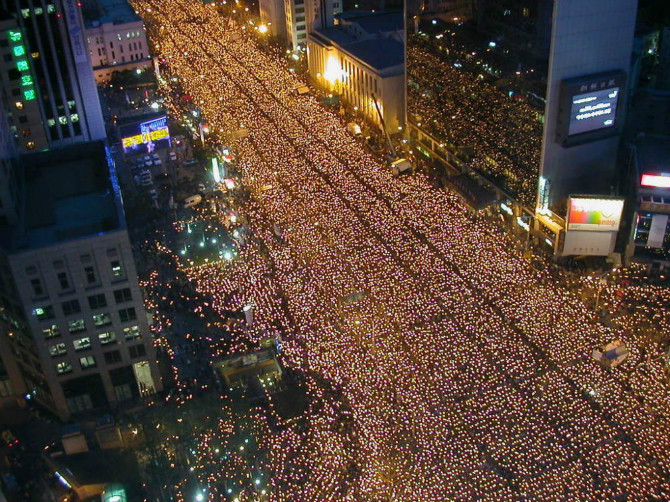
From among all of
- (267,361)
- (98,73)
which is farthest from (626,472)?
(98,73)

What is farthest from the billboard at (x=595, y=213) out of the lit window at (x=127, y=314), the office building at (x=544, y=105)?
the lit window at (x=127, y=314)

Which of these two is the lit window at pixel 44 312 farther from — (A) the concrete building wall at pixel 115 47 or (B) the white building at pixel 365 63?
(A) the concrete building wall at pixel 115 47

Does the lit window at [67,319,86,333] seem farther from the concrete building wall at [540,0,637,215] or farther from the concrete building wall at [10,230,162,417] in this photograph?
the concrete building wall at [540,0,637,215]

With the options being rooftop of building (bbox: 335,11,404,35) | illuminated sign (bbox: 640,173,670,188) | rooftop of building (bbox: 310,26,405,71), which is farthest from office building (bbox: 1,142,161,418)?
rooftop of building (bbox: 335,11,404,35)

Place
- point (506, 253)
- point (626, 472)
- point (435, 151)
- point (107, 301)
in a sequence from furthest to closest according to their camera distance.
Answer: point (435, 151)
point (506, 253)
point (107, 301)
point (626, 472)

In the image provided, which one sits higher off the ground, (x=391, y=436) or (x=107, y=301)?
(x=107, y=301)

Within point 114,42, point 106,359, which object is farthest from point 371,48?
point 106,359

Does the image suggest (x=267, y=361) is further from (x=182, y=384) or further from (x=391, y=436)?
(x=391, y=436)
